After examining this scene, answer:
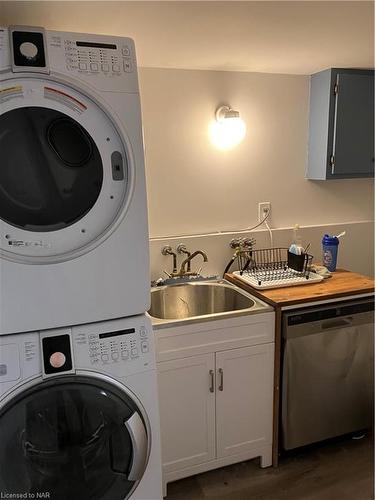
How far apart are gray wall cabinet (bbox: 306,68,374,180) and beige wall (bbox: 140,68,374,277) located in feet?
0.40

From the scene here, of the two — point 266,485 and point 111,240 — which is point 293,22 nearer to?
point 111,240

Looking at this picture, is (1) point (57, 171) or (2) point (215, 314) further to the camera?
(2) point (215, 314)

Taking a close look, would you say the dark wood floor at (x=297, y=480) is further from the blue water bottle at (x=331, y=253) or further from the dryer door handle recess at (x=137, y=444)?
the blue water bottle at (x=331, y=253)

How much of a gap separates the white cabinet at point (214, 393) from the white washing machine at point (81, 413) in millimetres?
424

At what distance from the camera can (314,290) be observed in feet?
6.66

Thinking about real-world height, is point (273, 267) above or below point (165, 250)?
below

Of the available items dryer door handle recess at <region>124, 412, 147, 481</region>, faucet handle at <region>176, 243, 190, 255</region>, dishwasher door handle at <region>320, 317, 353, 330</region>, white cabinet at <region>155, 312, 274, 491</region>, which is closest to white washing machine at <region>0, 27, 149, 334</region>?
dryer door handle recess at <region>124, 412, 147, 481</region>

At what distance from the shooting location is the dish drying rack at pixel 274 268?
2129 mm

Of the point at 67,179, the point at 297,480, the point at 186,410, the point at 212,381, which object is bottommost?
the point at 297,480

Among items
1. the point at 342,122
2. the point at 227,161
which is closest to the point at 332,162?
the point at 342,122

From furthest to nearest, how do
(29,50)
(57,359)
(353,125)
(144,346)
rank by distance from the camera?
(353,125), (144,346), (57,359), (29,50)

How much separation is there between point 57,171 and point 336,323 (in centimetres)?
152

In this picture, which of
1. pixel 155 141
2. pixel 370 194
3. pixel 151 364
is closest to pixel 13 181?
pixel 151 364

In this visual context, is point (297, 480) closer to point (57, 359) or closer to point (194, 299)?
point (194, 299)
